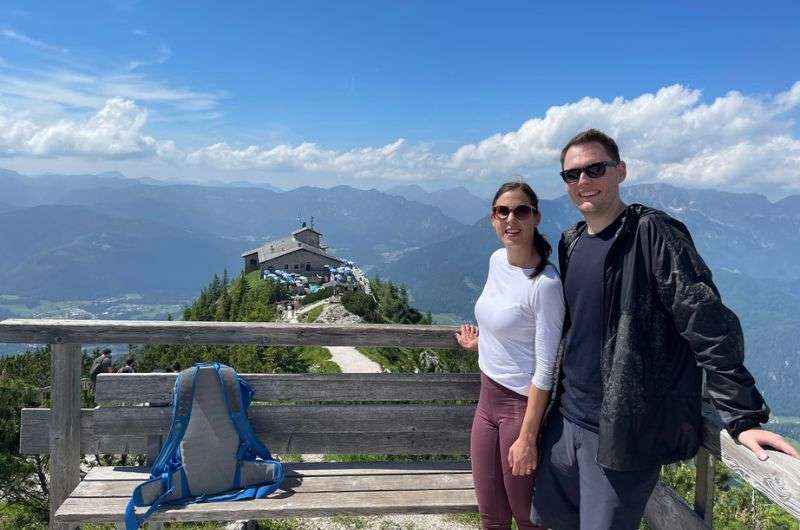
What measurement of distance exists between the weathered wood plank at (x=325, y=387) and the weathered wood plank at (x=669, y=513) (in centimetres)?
142

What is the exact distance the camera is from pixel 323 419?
14.5ft

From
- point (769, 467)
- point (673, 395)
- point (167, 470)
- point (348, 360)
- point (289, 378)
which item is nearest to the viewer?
point (769, 467)

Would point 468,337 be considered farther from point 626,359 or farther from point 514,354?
point 626,359

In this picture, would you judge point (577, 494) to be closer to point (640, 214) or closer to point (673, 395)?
point (673, 395)

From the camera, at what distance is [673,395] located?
2811mm

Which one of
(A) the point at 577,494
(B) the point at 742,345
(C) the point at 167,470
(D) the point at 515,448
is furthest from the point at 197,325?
(B) the point at 742,345

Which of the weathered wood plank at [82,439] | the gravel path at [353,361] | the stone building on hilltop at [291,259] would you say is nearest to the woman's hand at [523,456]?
the weathered wood plank at [82,439]

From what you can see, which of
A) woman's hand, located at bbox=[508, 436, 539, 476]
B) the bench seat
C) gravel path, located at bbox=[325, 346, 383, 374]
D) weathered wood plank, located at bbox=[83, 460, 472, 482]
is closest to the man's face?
woman's hand, located at bbox=[508, 436, 539, 476]

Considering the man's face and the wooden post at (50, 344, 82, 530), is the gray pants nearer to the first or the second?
the man's face

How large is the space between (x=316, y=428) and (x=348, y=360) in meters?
26.2

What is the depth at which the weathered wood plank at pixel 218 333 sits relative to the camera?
165 inches

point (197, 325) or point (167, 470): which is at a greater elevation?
point (197, 325)

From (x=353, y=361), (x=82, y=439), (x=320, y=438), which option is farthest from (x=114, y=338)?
(x=353, y=361)

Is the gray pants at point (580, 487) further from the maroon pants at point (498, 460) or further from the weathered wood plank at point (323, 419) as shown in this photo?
the weathered wood plank at point (323, 419)
